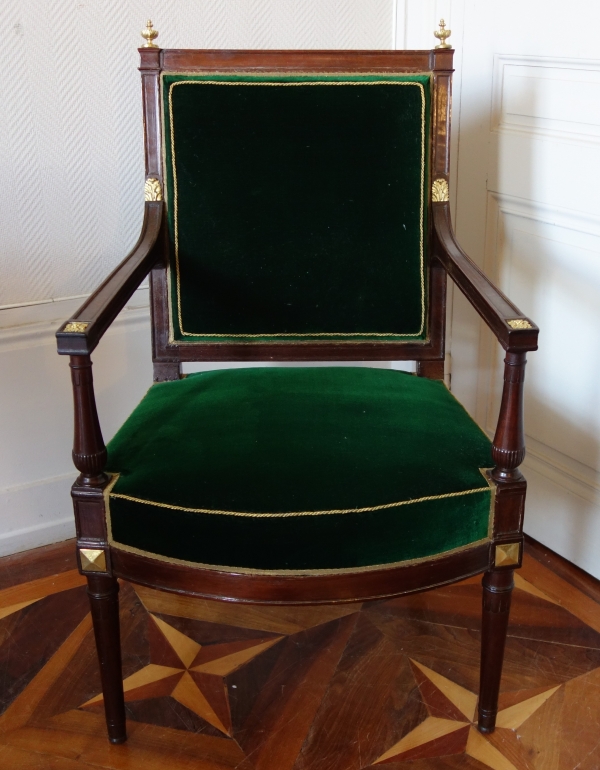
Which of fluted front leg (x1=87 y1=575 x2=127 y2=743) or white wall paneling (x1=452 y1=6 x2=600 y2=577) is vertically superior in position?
white wall paneling (x1=452 y1=6 x2=600 y2=577)

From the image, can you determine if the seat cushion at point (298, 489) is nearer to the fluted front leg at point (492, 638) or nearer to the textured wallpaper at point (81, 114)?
the fluted front leg at point (492, 638)

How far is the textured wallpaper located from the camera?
1653 mm

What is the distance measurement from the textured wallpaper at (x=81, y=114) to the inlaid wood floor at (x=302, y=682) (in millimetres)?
715

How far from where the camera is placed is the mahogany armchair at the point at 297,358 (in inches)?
45.1

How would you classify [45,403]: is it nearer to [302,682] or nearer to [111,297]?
[111,297]

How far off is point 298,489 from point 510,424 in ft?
1.00

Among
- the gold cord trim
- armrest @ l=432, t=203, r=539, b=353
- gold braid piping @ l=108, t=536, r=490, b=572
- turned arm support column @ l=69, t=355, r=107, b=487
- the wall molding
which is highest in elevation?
the wall molding

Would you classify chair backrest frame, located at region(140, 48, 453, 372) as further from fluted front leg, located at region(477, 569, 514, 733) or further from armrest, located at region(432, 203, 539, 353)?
fluted front leg, located at region(477, 569, 514, 733)

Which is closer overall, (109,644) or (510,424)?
(510,424)

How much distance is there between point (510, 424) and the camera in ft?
3.73

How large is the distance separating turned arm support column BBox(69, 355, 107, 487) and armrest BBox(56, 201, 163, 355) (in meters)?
0.03

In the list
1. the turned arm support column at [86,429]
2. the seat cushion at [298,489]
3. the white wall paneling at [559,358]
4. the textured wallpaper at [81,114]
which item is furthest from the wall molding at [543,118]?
the turned arm support column at [86,429]

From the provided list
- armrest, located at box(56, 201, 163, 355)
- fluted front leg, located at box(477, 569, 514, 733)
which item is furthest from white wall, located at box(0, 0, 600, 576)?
fluted front leg, located at box(477, 569, 514, 733)

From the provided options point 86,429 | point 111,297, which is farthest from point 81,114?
point 86,429
